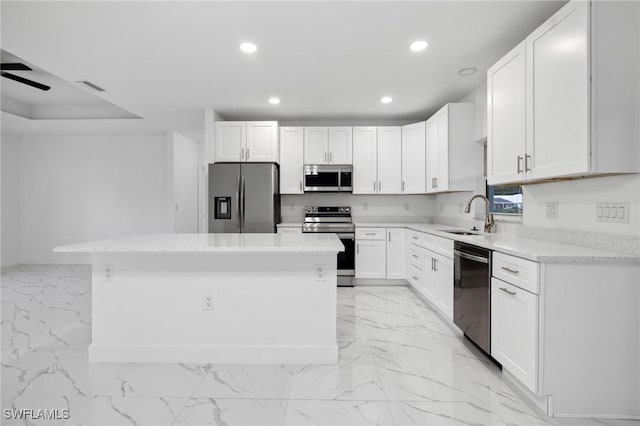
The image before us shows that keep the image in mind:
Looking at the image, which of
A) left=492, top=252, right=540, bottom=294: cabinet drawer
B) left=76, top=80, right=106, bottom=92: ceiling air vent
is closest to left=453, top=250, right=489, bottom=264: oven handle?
left=492, top=252, right=540, bottom=294: cabinet drawer

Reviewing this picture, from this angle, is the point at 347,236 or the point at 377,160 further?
the point at 377,160

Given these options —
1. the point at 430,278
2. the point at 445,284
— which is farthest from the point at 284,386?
the point at 430,278

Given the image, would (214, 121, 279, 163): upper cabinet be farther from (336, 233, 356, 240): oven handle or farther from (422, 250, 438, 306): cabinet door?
(422, 250, 438, 306): cabinet door

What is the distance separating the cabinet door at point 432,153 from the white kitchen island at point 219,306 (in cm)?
244

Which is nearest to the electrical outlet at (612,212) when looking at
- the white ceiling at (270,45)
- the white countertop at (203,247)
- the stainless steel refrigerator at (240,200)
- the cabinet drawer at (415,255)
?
the white ceiling at (270,45)

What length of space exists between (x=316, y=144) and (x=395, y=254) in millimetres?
1976

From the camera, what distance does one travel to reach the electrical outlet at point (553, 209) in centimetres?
235

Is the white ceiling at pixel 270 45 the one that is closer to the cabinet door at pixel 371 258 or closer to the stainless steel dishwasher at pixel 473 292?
the stainless steel dishwasher at pixel 473 292

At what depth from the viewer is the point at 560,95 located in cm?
188

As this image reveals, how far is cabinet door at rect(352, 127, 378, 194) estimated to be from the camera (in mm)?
4727

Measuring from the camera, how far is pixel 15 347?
Result: 2525 mm

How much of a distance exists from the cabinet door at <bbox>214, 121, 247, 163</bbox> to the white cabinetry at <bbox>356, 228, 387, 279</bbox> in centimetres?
202

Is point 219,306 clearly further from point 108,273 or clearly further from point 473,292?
point 473,292

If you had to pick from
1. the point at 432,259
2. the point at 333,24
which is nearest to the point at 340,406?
the point at 432,259
